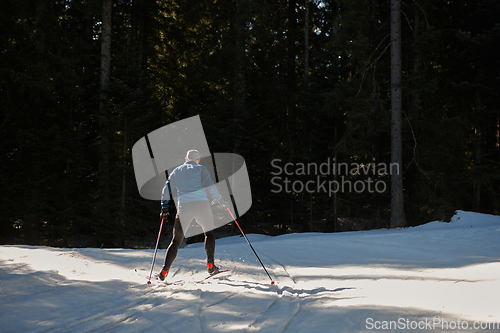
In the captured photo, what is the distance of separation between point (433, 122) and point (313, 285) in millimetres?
14733

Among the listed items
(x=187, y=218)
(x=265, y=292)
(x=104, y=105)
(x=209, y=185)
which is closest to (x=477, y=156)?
(x=209, y=185)

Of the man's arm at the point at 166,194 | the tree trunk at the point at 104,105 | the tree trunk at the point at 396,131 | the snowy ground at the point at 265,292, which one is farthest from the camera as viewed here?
the tree trunk at the point at 396,131

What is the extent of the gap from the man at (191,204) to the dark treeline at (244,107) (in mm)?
10465

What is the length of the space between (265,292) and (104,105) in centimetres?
1365

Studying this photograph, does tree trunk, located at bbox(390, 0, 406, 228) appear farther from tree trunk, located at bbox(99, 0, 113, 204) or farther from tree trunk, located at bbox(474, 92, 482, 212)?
tree trunk, located at bbox(99, 0, 113, 204)

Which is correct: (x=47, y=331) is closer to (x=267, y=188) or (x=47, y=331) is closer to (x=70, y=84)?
(x=70, y=84)

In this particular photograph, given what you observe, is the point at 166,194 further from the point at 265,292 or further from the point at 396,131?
the point at 396,131

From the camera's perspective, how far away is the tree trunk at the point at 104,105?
15.3 meters

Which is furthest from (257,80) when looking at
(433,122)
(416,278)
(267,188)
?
(416,278)

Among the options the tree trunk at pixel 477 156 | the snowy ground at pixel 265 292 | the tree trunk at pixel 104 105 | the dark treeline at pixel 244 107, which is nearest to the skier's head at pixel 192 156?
the snowy ground at pixel 265 292

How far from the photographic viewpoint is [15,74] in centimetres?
1359

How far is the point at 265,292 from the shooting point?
4.55m

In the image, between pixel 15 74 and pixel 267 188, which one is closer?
pixel 15 74

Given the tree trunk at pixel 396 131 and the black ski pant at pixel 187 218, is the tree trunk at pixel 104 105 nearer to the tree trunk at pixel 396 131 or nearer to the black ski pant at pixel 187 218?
the black ski pant at pixel 187 218
